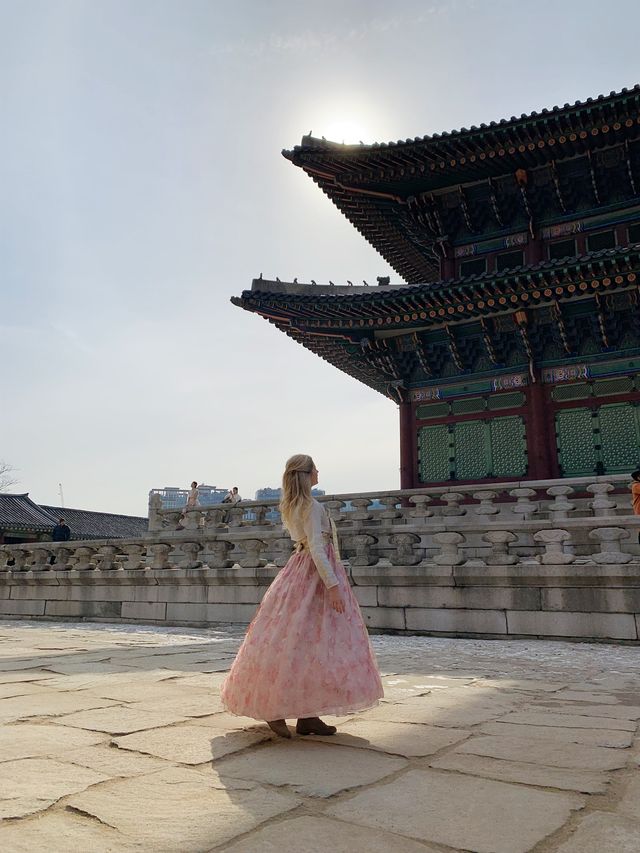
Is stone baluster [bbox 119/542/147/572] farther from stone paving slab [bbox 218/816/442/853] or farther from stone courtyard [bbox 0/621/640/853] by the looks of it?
stone paving slab [bbox 218/816/442/853]

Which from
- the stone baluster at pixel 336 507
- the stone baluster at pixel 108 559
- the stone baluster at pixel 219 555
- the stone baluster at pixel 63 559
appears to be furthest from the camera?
the stone baluster at pixel 63 559

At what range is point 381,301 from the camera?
42.5ft

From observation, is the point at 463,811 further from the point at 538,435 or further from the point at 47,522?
the point at 47,522

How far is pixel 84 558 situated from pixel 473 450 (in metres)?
8.22

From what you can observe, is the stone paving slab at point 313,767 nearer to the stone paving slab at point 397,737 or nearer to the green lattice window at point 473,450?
the stone paving slab at point 397,737

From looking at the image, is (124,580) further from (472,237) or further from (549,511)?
(472,237)

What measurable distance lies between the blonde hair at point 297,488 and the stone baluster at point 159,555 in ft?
26.9

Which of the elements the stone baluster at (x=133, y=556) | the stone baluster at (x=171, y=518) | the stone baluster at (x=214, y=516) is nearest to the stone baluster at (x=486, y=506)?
the stone baluster at (x=214, y=516)

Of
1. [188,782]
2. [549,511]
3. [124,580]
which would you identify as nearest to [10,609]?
[124,580]

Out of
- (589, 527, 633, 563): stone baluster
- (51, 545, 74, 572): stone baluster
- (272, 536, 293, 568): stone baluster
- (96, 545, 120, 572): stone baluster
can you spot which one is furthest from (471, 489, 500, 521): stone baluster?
(51, 545, 74, 572): stone baluster

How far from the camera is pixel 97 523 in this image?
3328 cm

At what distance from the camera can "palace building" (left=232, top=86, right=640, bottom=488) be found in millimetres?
12039

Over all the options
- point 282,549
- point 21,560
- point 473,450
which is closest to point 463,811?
point 282,549

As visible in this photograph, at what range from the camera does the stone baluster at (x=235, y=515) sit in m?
13.5
